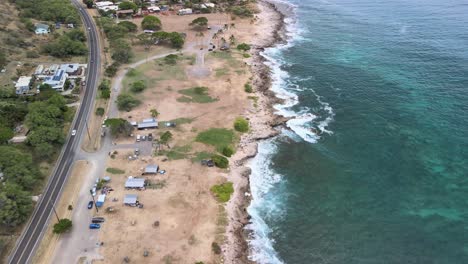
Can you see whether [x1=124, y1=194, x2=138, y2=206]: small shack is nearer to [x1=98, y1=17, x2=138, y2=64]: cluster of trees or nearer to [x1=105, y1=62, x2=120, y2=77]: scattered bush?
[x1=105, y1=62, x2=120, y2=77]: scattered bush

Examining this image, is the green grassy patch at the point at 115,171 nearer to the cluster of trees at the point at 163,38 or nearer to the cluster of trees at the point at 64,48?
the cluster of trees at the point at 64,48

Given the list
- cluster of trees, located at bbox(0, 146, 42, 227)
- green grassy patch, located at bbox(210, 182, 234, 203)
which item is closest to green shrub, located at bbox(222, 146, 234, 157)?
green grassy patch, located at bbox(210, 182, 234, 203)

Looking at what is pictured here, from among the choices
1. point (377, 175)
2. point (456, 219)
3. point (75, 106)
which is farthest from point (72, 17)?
point (456, 219)

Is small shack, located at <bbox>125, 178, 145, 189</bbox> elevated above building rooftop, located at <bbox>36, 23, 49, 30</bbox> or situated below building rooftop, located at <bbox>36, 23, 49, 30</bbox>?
below

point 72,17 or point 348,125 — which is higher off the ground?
point 72,17

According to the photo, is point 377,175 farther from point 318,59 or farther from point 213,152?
point 318,59

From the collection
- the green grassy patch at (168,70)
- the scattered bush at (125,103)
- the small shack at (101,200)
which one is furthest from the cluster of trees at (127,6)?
the small shack at (101,200)
